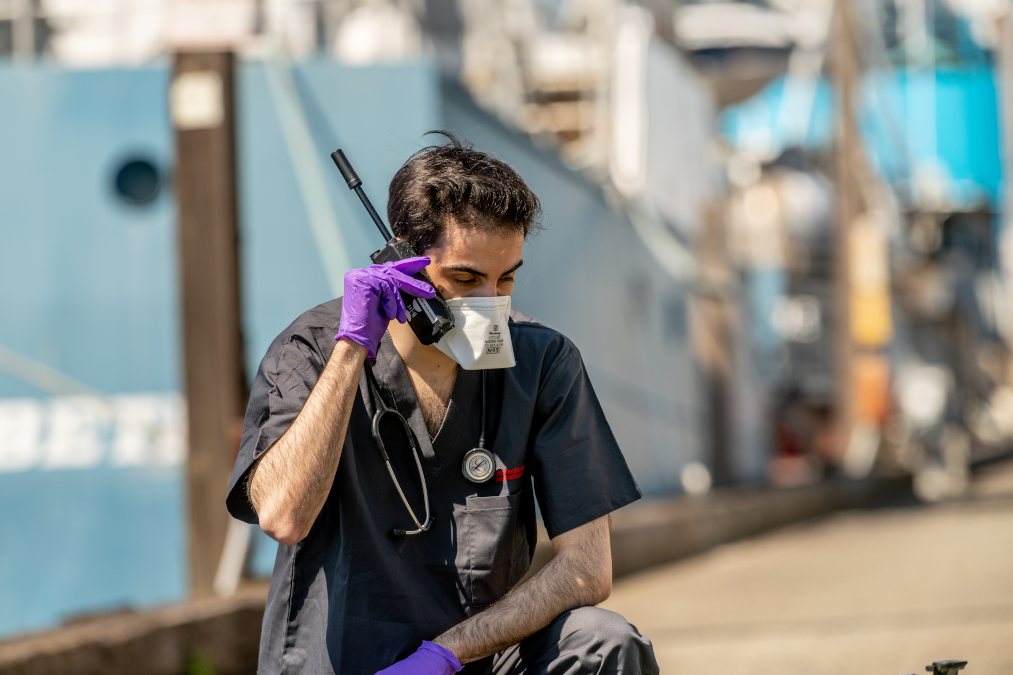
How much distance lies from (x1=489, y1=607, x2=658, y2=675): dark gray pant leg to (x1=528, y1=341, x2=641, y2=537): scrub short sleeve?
0.22 m

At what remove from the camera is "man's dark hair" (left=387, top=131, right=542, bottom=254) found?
2.34 meters

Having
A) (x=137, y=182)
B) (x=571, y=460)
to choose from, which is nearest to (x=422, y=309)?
(x=571, y=460)

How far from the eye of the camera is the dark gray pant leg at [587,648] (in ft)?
7.41

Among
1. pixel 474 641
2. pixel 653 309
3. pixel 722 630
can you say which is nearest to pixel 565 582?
pixel 474 641

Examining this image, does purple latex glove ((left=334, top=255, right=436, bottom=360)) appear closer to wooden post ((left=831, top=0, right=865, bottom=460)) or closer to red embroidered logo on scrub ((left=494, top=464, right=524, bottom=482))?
red embroidered logo on scrub ((left=494, top=464, right=524, bottom=482))

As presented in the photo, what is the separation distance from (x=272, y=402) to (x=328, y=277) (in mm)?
5345

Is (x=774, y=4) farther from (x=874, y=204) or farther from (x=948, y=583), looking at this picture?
(x=948, y=583)

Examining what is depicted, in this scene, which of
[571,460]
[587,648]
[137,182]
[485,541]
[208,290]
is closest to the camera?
[587,648]

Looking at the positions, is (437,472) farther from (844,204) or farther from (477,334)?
(844,204)

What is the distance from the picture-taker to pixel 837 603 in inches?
265

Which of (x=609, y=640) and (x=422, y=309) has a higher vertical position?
(x=422, y=309)

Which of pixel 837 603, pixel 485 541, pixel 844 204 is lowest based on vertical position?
pixel 837 603

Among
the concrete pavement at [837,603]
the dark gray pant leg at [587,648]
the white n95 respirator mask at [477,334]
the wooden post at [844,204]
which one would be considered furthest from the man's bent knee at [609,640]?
the wooden post at [844,204]

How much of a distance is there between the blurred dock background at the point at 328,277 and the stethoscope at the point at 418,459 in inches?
24.6
